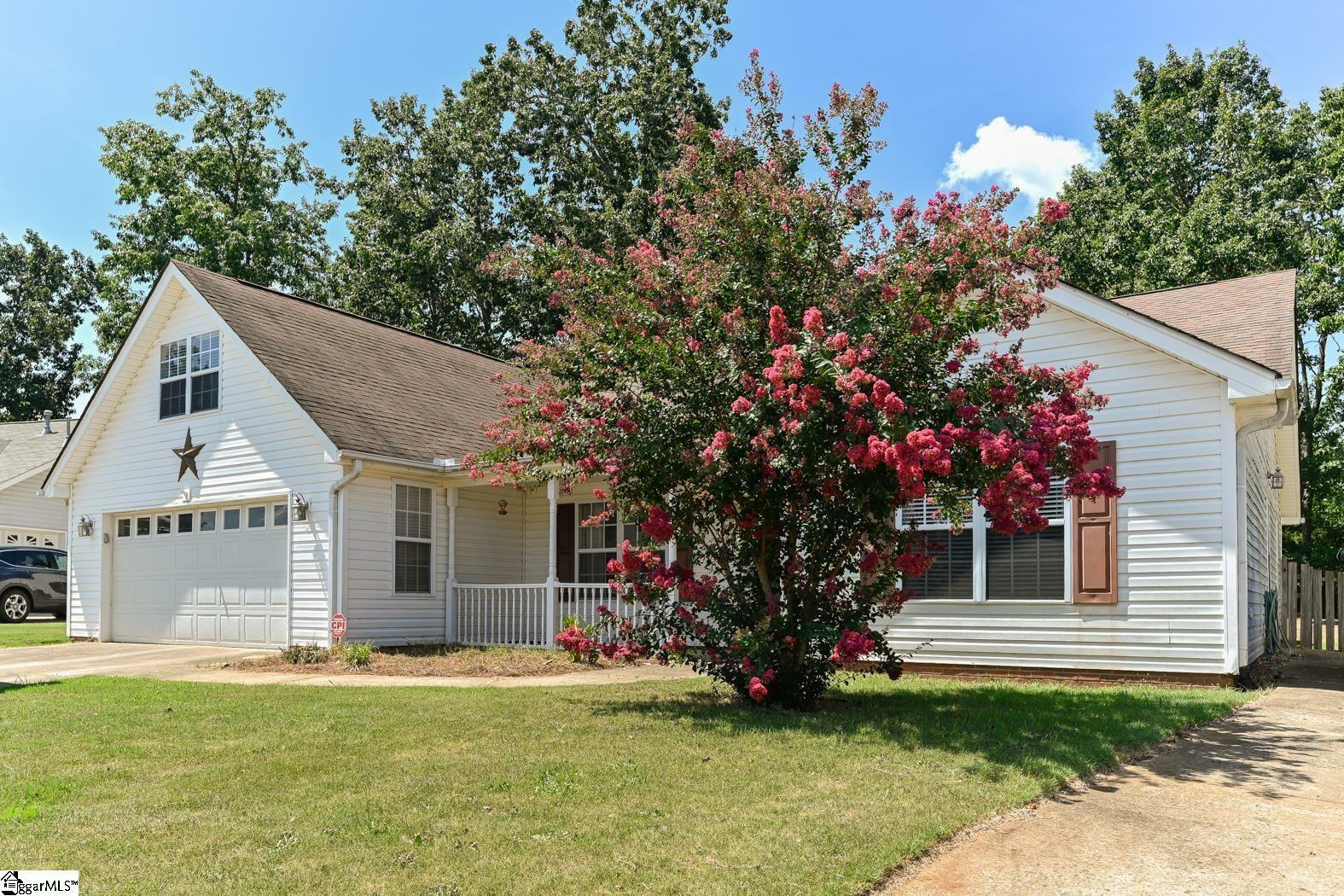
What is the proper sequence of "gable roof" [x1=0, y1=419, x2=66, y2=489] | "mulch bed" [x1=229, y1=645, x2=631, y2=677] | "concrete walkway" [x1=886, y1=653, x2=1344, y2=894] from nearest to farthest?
"concrete walkway" [x1=886, y1=653, x2=1344, y2=894] → "mulch bed" [x1=229, y1=645, x2=631, y2=677] → "gable roof" [x1=0, y1=419, x2=66, y2=489]

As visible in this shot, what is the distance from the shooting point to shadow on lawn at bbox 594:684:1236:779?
6.87 m

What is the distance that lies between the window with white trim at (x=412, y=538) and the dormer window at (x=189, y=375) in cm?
363

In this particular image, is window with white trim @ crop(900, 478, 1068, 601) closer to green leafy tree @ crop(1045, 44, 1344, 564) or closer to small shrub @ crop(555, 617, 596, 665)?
small shrub @ crop(555, 617, 596, 665)

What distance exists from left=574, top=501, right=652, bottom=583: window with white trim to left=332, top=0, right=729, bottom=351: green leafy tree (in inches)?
610

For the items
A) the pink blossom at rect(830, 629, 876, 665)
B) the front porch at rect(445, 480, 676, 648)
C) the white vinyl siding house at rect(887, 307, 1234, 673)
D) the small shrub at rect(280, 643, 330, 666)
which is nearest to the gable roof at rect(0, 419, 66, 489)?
the front porch at rect(445, 480, 676, 648)

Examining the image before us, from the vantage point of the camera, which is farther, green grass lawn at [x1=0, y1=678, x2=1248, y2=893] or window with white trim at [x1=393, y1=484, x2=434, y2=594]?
window with white trim at [x1=393, y1=484, x2=434, y2=594]

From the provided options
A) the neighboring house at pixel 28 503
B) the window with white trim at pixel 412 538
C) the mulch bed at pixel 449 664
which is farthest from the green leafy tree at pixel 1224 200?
the neighboring house at pixel 28 503

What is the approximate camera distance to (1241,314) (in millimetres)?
12219

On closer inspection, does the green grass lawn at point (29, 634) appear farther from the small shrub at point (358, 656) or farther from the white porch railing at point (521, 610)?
the white porch railing at point (521, 610)

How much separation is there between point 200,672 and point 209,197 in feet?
88.6

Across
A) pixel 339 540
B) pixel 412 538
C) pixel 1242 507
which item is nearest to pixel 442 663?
pixel 339 540

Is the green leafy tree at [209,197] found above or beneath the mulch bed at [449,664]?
above

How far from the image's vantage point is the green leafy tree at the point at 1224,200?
25438 mm

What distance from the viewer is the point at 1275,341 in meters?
10.9
